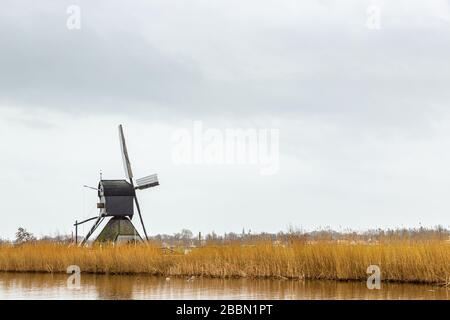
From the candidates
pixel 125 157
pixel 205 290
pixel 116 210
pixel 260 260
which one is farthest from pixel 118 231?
pixel 205 290

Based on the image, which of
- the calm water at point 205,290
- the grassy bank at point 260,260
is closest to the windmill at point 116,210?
the grassy bank at point 260,260

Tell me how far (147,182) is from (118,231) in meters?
4.18

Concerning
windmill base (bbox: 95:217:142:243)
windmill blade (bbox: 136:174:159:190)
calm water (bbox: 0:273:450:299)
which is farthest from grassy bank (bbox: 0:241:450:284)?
windmill blade (bbox: 136:174:159:190)

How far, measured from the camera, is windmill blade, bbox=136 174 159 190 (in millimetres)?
37281

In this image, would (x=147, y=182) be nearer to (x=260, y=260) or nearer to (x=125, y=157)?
(x=125, y=157)

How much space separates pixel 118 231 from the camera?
3409 cm

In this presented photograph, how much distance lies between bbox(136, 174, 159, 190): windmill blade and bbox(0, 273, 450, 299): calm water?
15319mm

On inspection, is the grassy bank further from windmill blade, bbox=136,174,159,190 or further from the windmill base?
windmill blade, bbox=136,174,159,190

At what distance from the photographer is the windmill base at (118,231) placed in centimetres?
3397

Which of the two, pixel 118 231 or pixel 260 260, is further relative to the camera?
pixel 118 231

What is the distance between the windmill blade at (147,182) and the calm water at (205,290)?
15319 millimetres
